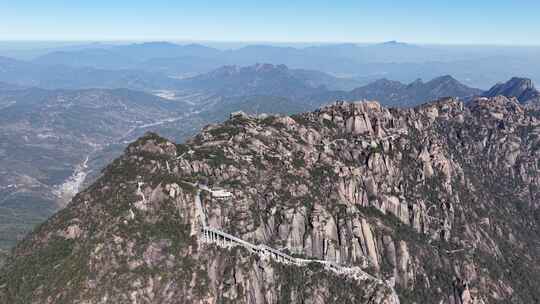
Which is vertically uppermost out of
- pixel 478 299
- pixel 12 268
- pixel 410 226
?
pixel 12 268

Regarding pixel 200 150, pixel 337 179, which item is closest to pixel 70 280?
pixel 200 150

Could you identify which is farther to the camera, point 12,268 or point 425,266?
point 425,266

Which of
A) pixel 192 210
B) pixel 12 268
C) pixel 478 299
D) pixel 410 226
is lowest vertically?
pixel 478 299

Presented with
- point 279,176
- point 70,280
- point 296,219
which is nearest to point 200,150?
point 279,176

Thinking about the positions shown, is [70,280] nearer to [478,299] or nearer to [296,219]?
[296,219]

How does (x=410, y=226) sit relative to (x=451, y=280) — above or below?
above

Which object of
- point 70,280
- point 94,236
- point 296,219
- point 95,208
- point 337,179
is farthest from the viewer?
point 337,179

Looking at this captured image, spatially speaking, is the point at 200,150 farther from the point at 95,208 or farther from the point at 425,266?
the point at 425,266

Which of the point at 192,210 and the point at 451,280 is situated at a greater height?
the point at 192,210

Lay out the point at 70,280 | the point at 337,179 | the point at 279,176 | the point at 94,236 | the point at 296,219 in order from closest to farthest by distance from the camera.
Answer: the point at 70,280, the point at 94,236, the point at 296,219, the point at 279,176, the point at 337,179
